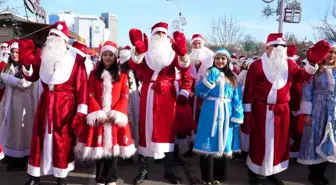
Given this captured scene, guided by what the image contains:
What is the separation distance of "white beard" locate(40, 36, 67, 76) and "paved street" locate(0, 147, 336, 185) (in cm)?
161

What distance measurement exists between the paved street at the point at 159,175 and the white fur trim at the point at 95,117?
110cm

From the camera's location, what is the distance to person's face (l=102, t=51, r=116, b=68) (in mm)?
4117

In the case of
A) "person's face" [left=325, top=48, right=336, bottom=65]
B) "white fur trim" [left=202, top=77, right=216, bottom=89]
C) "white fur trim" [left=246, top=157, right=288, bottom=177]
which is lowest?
"white fur trim" [left=246, top=157, right=288, bottom=177]

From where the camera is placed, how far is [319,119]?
4.45 metres

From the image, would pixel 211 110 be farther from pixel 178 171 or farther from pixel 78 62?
pixel 78 62

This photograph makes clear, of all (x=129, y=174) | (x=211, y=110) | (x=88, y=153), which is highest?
(x=211, y=110)

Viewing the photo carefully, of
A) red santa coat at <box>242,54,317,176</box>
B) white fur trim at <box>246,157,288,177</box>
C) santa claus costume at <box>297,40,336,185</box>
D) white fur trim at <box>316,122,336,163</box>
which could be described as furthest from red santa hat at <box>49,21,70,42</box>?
white fur trim at <box>316,122,336,163</box>

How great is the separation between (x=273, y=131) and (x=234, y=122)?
57cm

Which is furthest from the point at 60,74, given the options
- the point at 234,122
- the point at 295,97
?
the point at 295,97

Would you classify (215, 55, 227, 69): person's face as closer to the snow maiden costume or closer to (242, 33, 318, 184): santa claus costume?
the snow maiden costume

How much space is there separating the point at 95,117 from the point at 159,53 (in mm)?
1254

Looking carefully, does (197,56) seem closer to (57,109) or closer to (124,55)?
(124,55)

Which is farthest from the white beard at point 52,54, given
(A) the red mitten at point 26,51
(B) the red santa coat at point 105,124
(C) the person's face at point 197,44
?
(C) the person's face at point 197,44

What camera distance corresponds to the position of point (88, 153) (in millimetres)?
3898
